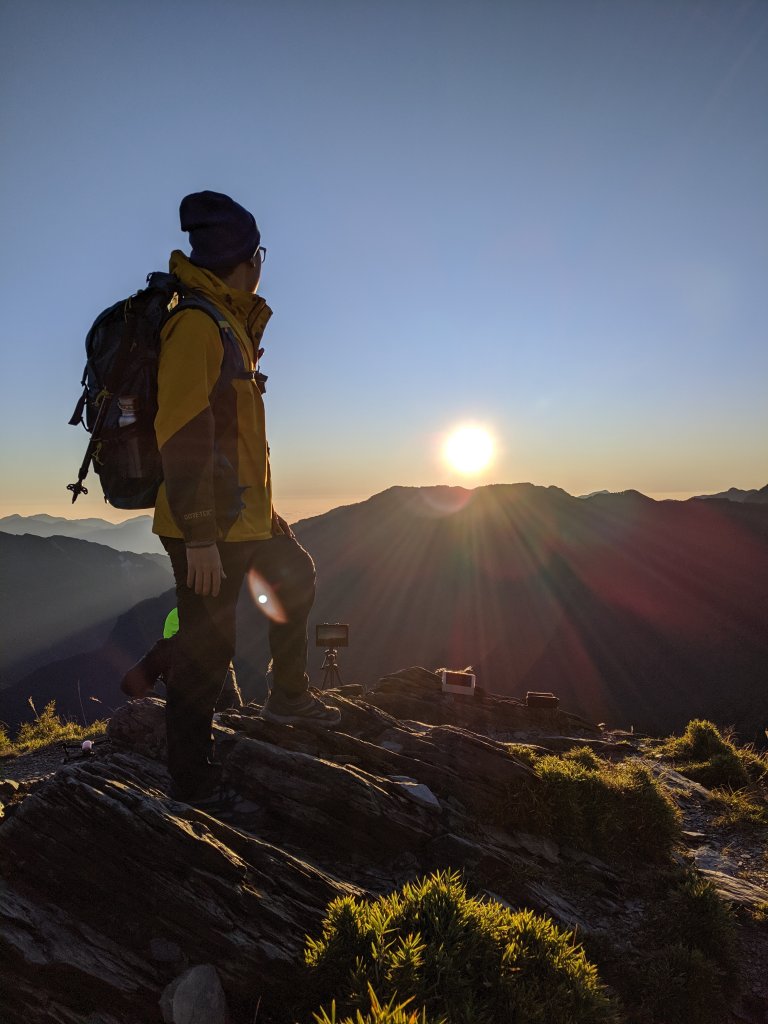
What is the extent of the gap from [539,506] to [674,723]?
61592 mm

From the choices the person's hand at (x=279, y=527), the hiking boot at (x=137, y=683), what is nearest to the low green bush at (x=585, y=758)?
the person's hand at (x=279, y=527)

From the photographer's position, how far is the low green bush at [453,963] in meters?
2.27

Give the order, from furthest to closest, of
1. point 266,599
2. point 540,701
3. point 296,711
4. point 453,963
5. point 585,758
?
point 540,701
point 585,758
point 296,711
point 266,599
point 453,963

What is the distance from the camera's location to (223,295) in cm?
373

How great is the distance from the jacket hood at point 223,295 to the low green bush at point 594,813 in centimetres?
501

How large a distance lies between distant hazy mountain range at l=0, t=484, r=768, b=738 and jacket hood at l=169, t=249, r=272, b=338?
63.8m

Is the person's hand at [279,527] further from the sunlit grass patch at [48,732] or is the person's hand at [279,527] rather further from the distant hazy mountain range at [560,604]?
the distant hazy mountain range at [560,604]

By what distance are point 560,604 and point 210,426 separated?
307 feet

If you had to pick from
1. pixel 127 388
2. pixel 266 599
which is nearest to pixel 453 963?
pixel 266 599

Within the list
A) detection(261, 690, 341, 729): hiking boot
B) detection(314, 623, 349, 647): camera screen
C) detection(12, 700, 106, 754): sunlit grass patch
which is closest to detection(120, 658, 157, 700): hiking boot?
detection(261, 690, 341, 729): hiking boot

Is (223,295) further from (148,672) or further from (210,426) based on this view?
(148,672)

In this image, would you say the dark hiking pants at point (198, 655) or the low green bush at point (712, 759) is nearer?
the dark hiking pants at point (198, 655)

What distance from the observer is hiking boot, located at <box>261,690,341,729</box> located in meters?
5.17

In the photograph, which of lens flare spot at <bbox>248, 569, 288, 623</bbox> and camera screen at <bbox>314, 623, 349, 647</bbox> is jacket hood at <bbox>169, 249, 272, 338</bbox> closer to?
lens flare spot at <bbox>248, 569, 288, 623</bbox>
